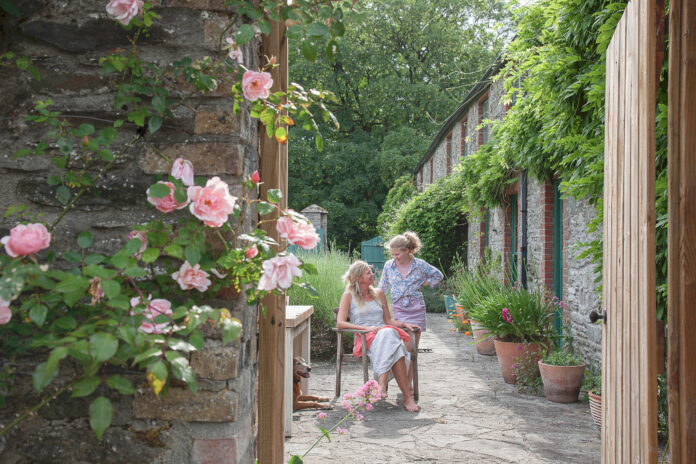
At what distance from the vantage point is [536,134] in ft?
21.6

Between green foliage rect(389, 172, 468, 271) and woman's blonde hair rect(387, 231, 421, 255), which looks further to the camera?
green foliage rect(389, 172, 468, 271)

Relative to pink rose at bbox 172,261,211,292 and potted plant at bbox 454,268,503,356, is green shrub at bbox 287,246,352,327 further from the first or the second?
pink rose at bbox 172,261,211,292

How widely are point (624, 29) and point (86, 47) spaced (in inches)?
95.4

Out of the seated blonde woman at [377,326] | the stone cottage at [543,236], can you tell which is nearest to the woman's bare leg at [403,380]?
the seated blonde woman at [377,326]

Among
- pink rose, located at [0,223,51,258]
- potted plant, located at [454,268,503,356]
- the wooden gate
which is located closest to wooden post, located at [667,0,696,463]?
the wooden gate

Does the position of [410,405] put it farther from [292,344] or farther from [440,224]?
[440,224]

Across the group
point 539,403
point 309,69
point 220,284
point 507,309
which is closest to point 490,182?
point 507,309

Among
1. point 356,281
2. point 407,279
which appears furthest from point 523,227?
point 356,281

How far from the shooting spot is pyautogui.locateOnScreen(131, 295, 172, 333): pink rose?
5.20ft

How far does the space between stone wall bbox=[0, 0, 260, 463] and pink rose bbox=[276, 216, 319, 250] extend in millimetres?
226

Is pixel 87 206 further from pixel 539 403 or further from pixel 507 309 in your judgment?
pixel 507 309

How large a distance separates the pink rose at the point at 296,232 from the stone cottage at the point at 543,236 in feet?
8.76

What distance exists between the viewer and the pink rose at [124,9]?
1.75m

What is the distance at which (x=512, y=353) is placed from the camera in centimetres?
612
